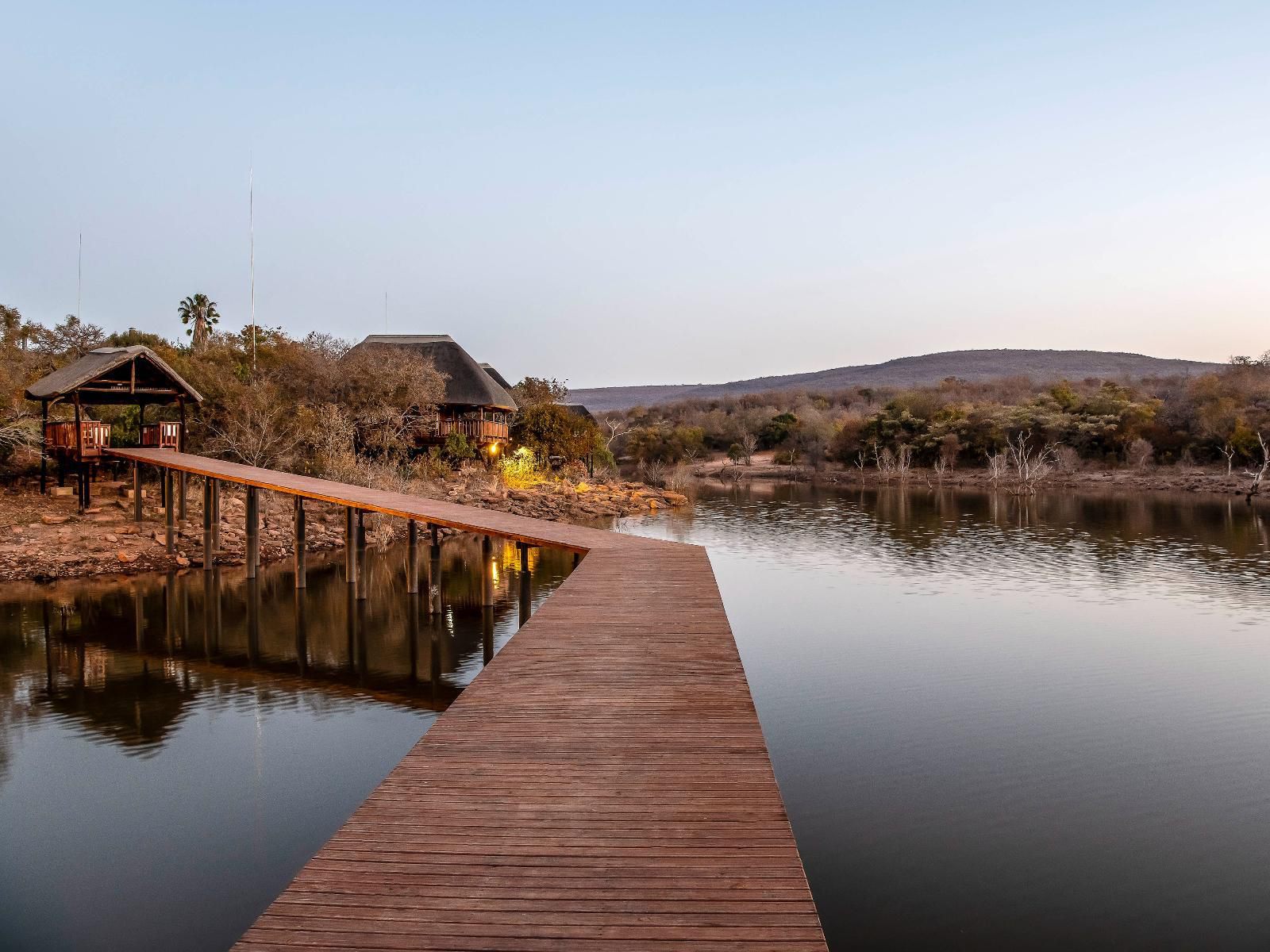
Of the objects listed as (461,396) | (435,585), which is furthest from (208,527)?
(461,396)

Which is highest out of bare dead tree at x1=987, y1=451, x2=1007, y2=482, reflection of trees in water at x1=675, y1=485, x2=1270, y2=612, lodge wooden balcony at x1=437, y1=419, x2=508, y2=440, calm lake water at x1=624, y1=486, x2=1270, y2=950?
lodge wooden balcony at x1=437, y1=419, x2=508, y2=440

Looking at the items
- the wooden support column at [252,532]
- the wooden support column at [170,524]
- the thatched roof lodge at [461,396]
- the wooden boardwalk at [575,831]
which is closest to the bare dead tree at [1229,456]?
the thatched roof lodge at [461,396]

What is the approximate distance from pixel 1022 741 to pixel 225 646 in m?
10.2

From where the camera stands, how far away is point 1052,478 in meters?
43.2

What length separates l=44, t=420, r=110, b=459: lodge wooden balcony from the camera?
19312 mm

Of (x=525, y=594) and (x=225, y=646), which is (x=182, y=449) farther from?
(x=525, y=594)

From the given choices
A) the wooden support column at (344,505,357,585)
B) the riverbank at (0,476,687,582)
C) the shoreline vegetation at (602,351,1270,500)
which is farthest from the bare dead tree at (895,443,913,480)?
the wooden support column at (344,505,357,585)

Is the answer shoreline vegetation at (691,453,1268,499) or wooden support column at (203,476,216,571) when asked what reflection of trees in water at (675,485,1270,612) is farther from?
wooden support column at (203,476,216,571)

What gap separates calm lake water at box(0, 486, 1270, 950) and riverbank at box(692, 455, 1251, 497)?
23341 mm

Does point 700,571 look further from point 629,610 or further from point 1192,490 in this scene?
point 1192,490

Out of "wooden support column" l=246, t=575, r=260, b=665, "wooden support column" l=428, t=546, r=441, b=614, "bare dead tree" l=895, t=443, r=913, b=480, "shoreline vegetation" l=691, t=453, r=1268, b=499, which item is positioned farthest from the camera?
"bare dead tree" l=895, t=443, r=913, b=480

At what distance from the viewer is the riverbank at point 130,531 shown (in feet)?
57.1

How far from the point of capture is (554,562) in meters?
21.2

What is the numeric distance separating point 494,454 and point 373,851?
1109 inches
